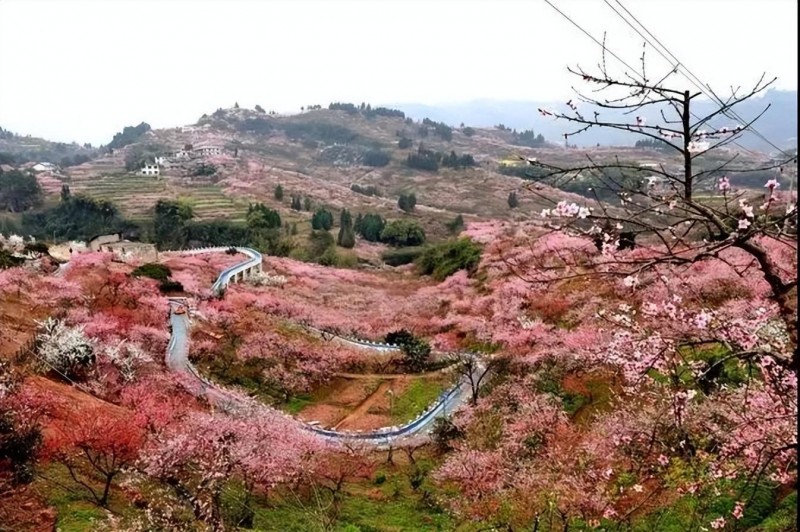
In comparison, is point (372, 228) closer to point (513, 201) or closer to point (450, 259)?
point (450, 259)

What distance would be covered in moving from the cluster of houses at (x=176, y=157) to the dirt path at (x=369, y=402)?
104662mm

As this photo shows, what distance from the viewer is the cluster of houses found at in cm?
12019

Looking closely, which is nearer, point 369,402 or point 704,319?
point 704,319

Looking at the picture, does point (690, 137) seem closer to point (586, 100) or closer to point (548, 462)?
point (586, 100)

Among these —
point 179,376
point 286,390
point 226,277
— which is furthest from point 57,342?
point 226,277

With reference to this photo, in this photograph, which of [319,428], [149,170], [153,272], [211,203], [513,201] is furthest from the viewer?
[149,170]

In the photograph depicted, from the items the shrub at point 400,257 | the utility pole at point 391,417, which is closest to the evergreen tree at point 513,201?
the shrub at point 400,257

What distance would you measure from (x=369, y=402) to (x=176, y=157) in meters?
132

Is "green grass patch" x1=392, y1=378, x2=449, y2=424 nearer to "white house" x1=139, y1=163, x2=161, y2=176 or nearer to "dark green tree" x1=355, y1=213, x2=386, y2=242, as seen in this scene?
"dark green tree" x1=355, y1=213, x2=386, y2=242

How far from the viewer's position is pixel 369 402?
92.9 feet

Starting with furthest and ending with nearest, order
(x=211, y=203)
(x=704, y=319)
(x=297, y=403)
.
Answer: (x=211, y=203) < (x=297, y=403) < (x=704, y=319)

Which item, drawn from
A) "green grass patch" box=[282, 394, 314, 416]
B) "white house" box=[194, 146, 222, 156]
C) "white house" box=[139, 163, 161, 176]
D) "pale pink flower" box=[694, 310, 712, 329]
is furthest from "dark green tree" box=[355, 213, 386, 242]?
"white house" box=[194, 146, 222, 156]

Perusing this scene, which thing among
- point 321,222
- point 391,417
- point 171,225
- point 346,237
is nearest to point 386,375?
point 391,417

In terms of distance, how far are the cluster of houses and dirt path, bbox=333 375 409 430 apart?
105m
